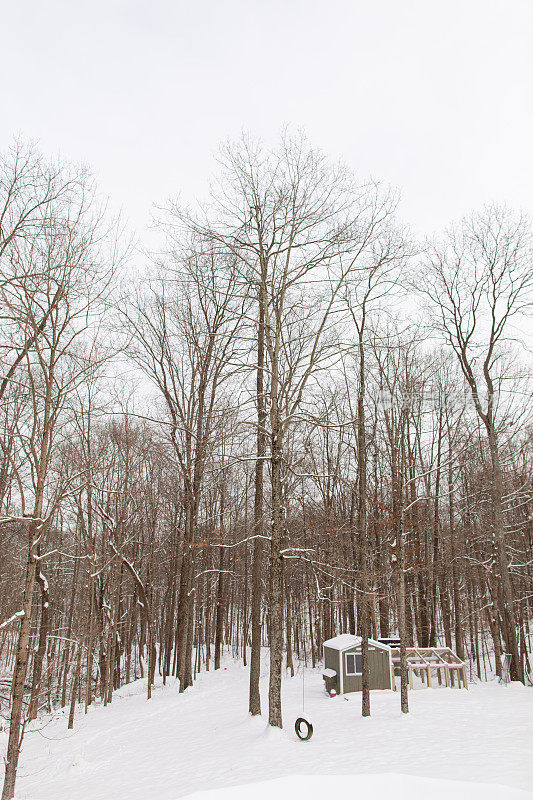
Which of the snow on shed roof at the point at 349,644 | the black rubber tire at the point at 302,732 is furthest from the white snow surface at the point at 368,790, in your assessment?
the snow on shed roof at the point at 349,644

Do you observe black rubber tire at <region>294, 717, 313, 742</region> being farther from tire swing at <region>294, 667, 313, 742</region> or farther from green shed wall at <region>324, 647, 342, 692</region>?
green shed wall at <region>324, 647, 342, 692</region>

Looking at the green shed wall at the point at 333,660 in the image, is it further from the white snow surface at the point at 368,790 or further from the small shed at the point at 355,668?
the white snow surface at the point at 368,790

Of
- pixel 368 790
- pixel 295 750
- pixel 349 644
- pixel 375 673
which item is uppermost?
pixel 368 790

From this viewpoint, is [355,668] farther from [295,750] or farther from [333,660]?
[295,750]

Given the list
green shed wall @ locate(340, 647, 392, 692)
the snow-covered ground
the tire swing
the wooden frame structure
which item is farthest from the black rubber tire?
green shed wall @ locate(340, 647, 392, 692)

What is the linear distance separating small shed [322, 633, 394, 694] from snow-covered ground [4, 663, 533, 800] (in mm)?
718

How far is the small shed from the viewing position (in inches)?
615

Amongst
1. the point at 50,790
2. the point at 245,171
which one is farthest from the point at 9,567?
the point at 245,171

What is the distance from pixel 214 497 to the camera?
73.6 ft

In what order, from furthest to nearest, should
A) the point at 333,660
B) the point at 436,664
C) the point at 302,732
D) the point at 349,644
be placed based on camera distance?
the point at 333,660, the point at 349,644, the point at 436,664, the point at 302,732

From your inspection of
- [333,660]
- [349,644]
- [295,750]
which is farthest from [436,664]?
[295,750]

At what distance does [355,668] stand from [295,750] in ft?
29.7

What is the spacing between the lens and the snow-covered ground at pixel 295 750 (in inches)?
185

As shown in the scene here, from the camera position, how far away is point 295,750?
309 inches
